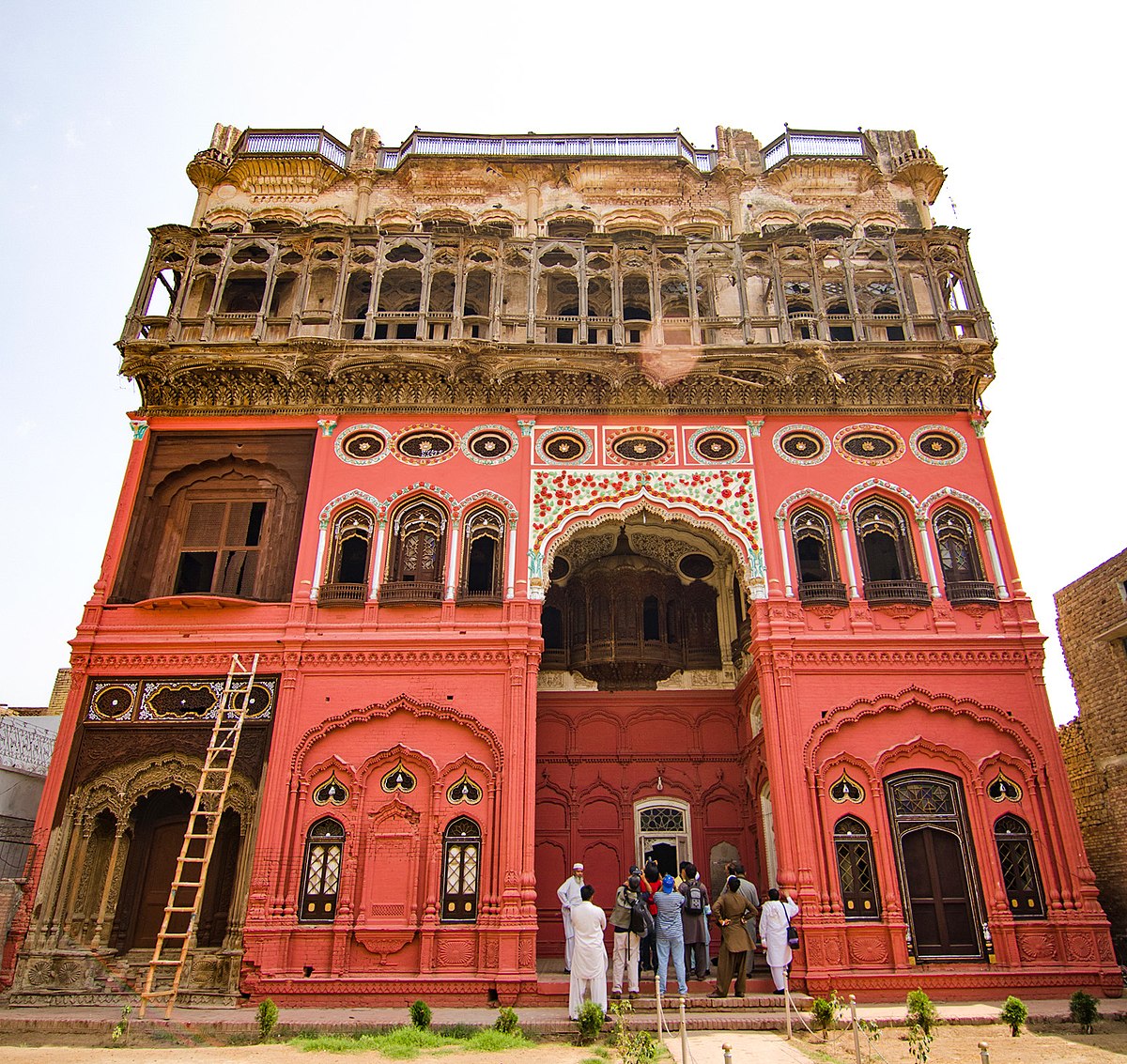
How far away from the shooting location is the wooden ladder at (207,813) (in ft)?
43.8

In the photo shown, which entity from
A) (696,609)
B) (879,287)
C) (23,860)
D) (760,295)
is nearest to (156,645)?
(23,860)

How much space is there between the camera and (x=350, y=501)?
16938 millimetres

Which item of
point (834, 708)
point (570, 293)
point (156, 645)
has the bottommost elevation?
point (834, 708)

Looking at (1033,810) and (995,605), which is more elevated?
(995,605)

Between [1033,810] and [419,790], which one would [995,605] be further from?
[419,790]

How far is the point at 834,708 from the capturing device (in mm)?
15195

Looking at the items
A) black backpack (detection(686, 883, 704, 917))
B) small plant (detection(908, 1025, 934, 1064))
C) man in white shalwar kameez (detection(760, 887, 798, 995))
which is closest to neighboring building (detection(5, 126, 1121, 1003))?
man in white shalwar kameez (detection(760, 887, 798, 995))

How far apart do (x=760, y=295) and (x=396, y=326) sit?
8180mm

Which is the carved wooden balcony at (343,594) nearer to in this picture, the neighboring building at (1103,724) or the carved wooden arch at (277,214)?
the carved wooden arch at (277,214)

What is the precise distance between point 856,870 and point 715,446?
8090 millimetres

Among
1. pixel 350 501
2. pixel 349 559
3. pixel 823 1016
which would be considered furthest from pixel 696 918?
pixel 350 501

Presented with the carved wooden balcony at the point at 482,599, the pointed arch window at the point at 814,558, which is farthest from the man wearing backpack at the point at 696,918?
the carved wooden balcony at the point at 482,599

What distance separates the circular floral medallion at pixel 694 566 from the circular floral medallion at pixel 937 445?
4.97m

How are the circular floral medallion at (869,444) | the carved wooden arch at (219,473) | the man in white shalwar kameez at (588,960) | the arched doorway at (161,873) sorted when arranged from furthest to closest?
the circular floral medallion at (869,444), the carved wooden arch at (219,473), the arched doorway at (161,873), the man in white shalwar kameez at (588,960)
